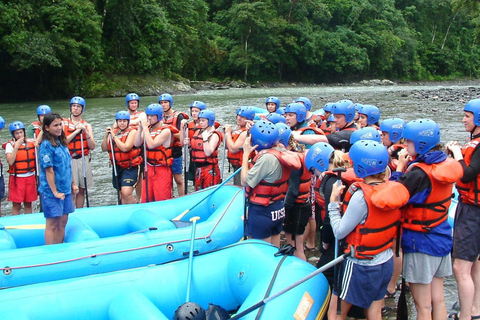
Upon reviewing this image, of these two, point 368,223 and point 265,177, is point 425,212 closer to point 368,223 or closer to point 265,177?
point 368,223

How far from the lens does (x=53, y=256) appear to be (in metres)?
3.69

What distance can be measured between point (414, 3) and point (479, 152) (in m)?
70.3

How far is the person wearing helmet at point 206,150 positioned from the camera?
559 cm

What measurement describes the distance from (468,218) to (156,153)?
362cm

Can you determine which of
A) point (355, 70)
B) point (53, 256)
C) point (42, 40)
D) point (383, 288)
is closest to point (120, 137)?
point (53, 256)

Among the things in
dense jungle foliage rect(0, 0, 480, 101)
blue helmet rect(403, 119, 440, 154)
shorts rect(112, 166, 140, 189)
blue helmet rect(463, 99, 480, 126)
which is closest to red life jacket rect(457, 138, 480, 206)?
blue helmet rect(463, 99, 480, 126)

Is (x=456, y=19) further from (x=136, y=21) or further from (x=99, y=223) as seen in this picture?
(x=99, y=223)

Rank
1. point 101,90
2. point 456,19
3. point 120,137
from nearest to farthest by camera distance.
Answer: point 120,137, point 101,90, point 456,19

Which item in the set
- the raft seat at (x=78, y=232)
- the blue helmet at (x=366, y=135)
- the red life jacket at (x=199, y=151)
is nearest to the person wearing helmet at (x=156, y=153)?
the red life jacket at (x=199, y=151)

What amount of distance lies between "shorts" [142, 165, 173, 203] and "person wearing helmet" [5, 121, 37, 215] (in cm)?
153

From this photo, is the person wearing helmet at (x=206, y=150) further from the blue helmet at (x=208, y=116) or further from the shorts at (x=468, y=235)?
the shorts at (x=468, y=235)

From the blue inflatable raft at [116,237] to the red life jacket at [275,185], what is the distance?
2.75ft

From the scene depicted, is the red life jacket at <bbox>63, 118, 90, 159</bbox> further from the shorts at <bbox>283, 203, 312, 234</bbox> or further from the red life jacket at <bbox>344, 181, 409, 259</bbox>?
the red life jacket at <bbox>344, 181, 409, 259</bbox>

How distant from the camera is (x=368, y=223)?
2.67 meters
